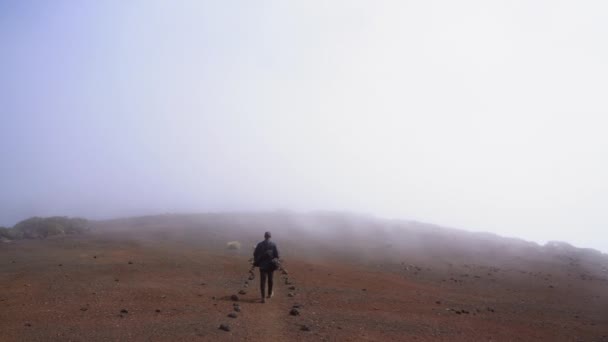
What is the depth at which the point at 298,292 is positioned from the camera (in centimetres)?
1608

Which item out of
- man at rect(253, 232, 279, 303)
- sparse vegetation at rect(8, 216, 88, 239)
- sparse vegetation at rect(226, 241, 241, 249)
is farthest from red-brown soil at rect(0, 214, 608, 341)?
sparse vegetation at rect(8, 216, 88, 239)

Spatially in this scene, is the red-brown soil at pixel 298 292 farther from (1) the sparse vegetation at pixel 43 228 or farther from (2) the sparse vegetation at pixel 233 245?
(1) the sparse vegetation at pixel 43 228

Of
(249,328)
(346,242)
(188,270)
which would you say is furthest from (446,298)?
(346,242)

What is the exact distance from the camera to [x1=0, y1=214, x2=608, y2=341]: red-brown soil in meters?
11.4

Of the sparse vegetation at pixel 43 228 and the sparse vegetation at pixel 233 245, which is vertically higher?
the sparse vegetation at pixel 43 228

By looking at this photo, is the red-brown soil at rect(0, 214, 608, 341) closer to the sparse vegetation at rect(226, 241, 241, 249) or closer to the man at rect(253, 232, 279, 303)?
the sparse vegetation at rect(226, 241, 241, 249)

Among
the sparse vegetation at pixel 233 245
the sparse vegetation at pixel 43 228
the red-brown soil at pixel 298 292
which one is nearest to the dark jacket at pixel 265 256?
the red-brown soil at pixel 298 292

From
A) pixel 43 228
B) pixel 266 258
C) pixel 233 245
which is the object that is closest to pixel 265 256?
pixel 266 258

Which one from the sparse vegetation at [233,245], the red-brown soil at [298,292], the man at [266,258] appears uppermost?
the man at [266,258]

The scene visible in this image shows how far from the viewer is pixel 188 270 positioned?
18.6 m

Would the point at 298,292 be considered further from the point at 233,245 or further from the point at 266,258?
the point at 233,245

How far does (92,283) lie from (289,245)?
1544 cm

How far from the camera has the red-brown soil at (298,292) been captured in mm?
11406

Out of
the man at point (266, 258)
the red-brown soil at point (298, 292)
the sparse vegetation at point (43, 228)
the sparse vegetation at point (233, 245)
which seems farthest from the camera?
the sparse vegetation at point (43, 228)
